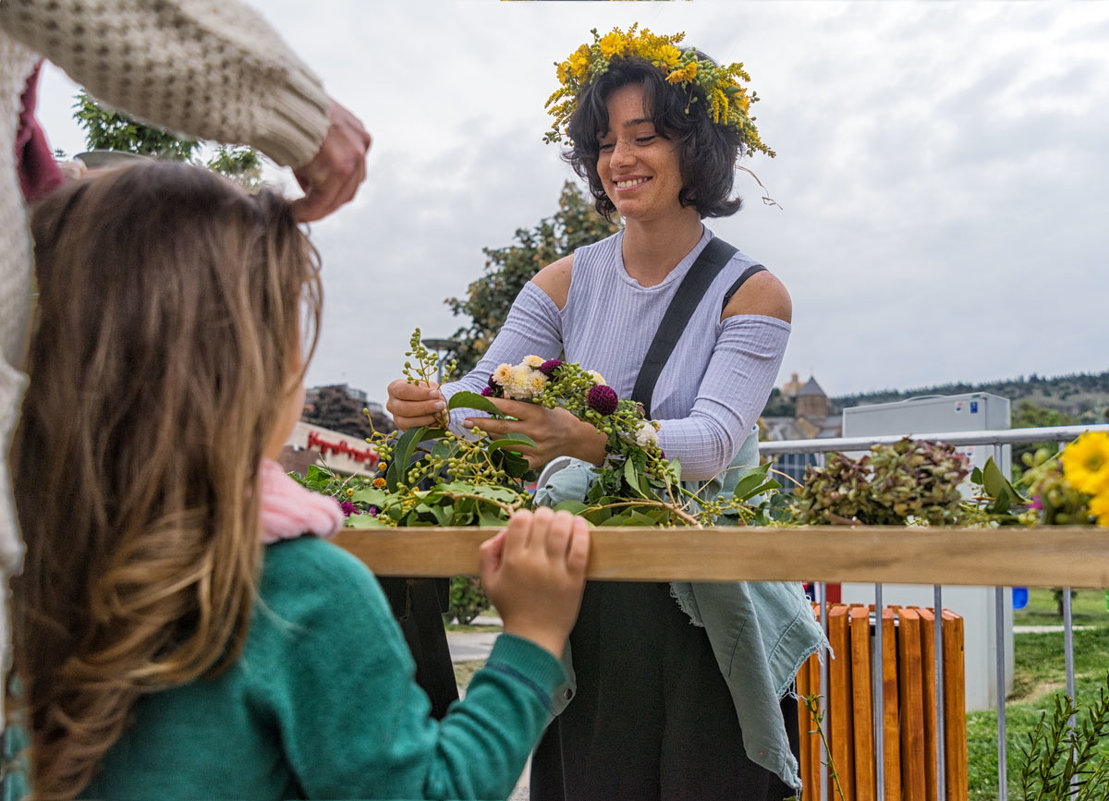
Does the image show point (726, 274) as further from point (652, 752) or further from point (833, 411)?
point (833, 411)

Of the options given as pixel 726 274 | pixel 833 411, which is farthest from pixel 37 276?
pixel 833 411

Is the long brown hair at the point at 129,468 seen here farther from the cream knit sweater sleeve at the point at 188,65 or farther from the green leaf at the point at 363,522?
the green leaf at the point at 363,522

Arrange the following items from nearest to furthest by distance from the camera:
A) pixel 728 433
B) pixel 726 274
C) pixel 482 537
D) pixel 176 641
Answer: pixel 176 641 < pixel 482 537 < pixel 728 433 < pixel 726 274

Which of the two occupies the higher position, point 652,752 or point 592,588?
point 592,588

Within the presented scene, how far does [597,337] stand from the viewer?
1.97 meters

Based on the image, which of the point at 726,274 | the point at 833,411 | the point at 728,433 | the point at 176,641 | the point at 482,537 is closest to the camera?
the point at 176,641

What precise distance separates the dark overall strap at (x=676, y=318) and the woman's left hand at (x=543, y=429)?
0.26 m

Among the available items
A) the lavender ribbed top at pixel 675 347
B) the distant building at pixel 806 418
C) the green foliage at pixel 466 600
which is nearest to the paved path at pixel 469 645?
the green foliage at pixel 466 600

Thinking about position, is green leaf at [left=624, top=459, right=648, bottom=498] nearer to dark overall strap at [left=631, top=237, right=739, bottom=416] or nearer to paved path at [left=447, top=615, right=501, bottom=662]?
dark overall strap at [left=631, top=237, right=739, bottom=416]

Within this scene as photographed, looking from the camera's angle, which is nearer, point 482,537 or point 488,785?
point 488,785

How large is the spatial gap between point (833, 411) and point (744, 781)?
34.6m

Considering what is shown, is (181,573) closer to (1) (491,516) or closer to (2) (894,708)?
(1) (491,516)

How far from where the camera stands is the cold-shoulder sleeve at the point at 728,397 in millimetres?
1676

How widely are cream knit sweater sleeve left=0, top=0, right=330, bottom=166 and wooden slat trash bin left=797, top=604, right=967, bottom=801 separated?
278cm
